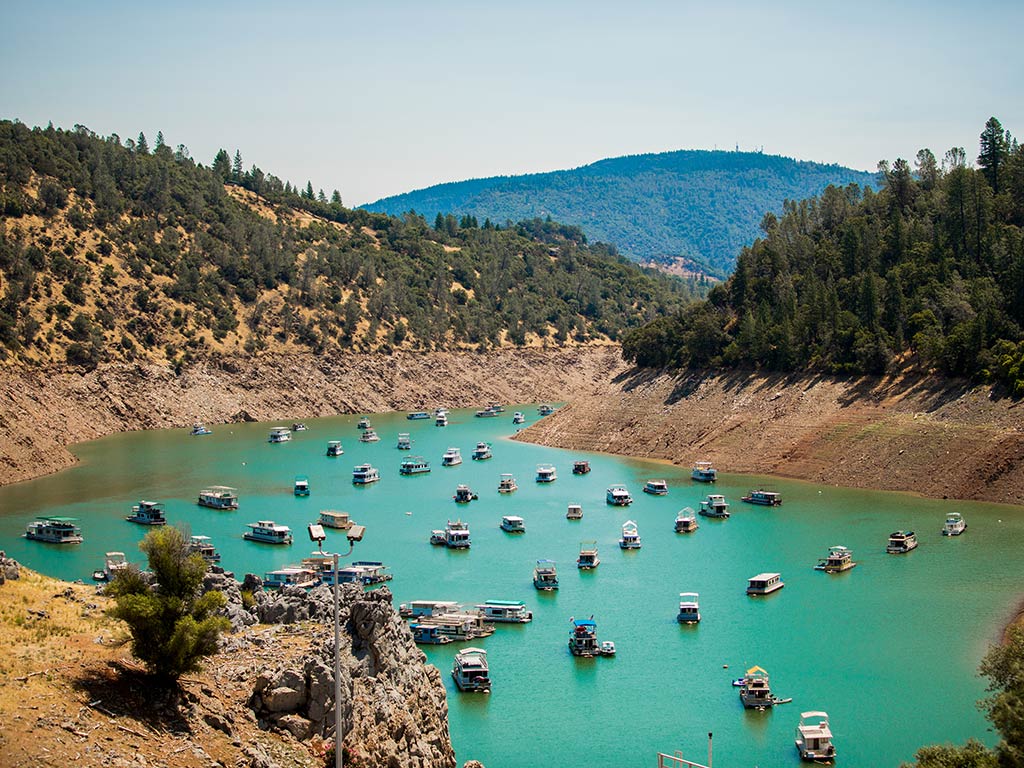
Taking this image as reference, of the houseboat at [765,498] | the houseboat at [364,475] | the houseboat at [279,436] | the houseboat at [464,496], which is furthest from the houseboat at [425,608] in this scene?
the houseboat at [279,436]

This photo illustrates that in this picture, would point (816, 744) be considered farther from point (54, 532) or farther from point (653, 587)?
point (54, 532)

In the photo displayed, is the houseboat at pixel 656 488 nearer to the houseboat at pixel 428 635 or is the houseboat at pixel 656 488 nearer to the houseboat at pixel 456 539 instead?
the houseboat at pixel 456 539

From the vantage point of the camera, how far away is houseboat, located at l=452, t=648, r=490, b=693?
43.9m

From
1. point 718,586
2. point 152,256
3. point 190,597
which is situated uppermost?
point 152,256

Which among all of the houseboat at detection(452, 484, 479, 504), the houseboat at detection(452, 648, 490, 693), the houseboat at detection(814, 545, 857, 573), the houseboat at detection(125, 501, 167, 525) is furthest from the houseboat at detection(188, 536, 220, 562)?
the houseboat at detection(814, 545, 857, 573)

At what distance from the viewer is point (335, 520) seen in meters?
77.5

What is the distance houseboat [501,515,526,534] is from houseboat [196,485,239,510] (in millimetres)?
20422

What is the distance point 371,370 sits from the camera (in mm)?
168250

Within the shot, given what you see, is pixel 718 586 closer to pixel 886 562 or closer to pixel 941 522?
pixel 886 562

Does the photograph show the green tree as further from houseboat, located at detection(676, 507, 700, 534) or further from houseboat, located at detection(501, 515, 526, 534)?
houseboat, located at detection(676, 507, 700, 534)

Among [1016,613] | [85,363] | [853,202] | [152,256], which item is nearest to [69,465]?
[85,363]

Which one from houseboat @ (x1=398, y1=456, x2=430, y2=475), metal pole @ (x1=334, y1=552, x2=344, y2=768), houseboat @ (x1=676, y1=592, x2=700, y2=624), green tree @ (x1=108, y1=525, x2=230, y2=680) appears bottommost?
houseboat @ (x1=398, y1=456, x2=430, y2=475)

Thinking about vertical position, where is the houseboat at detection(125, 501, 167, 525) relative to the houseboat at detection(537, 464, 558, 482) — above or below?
above

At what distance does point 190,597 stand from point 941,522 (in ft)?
186
